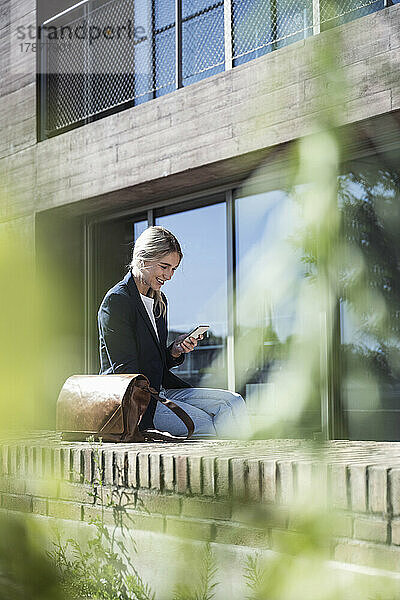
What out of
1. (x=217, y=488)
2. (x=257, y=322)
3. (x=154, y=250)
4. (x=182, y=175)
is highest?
(x=182, y=175)

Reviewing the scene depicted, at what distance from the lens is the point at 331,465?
1.74 m

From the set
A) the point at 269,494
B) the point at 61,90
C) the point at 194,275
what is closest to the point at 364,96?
the point at 194,275

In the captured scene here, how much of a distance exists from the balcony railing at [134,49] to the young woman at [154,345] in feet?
7.81

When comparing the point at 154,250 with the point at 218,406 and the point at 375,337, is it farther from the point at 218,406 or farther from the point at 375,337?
the point at 375,337

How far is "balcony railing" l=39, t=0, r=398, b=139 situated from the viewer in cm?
576

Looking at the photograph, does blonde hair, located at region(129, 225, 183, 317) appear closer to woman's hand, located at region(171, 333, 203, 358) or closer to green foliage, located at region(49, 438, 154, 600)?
woman's hand, located at region(171, 333, 203, 358)

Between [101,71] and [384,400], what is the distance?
3853mm

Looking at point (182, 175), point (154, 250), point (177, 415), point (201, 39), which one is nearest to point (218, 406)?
point (177, 415)

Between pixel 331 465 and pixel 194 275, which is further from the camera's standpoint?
pixel 194 275

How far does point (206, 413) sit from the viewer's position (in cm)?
353

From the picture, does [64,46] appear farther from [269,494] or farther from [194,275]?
[269,494]

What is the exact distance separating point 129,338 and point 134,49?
4210mm

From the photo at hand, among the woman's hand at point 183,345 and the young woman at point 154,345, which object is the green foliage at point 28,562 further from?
the woman's hand at point 183,345

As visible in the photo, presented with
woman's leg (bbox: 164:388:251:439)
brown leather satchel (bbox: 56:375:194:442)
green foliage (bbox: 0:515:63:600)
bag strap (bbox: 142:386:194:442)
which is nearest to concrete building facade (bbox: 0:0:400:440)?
woman's leg (bbox: 164:388:251:439)
